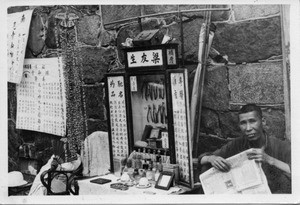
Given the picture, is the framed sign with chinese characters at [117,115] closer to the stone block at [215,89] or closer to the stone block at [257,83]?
the stone block at [215,89]

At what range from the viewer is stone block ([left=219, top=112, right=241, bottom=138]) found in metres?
2.88

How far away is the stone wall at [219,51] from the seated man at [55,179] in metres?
0.52

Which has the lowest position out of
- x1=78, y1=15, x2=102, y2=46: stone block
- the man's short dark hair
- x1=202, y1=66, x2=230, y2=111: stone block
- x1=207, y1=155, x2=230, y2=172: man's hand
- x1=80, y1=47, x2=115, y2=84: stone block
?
x1=207, y1=155, x2=230, y2=172: man's hand

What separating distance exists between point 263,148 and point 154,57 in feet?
3.22

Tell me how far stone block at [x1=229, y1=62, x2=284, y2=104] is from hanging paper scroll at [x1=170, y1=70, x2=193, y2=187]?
36 centimetres

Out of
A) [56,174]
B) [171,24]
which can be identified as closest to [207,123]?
[171,24]

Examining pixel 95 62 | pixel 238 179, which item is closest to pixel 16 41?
pixel 95 62

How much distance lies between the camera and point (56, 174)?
3.10 m

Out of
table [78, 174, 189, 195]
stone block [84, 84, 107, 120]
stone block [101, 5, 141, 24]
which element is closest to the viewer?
table [78, 174, 189, 195]

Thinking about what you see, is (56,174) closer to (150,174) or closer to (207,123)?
(150,174)

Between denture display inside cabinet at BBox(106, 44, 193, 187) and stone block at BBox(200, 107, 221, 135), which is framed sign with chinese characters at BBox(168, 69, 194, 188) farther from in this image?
stone block at BBox(200, 107, 221, 135)

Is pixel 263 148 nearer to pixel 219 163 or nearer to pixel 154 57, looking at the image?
pixel 219 163

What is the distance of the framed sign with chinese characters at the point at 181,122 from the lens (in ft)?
9.21

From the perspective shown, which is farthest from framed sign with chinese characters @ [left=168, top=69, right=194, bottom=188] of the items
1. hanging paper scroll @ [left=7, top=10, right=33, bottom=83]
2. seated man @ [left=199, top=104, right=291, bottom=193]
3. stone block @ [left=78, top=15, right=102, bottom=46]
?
hanging paper scroll @ [left=7, top=10, right=33, bottom=83]
